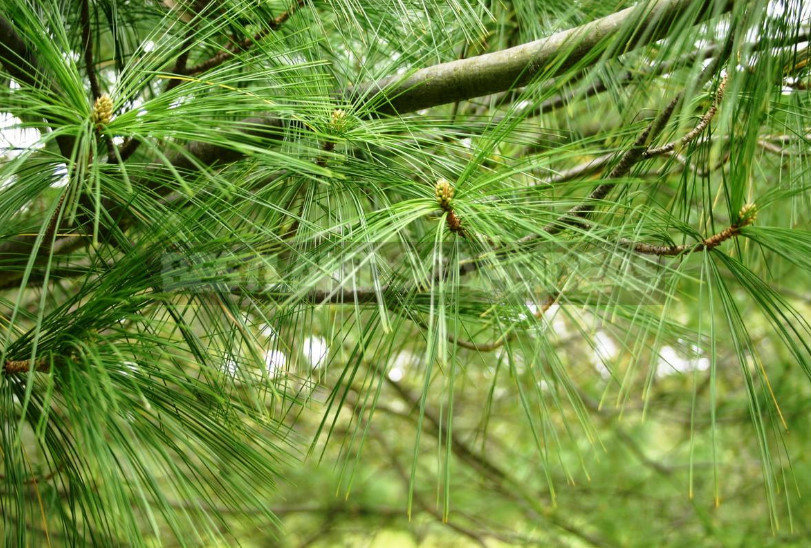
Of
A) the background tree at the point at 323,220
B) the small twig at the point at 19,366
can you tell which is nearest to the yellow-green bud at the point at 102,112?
the background tree at the point at 323,220

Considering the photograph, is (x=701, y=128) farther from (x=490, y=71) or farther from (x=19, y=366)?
(x=19, y=366)

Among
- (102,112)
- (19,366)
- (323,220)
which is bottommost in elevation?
(19,366)

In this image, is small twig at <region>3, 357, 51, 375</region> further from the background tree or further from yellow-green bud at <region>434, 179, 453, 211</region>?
yellow-green bud at <region>434, 179, 453, 211</region>

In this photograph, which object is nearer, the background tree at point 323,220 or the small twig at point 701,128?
the background tree at point 323,220

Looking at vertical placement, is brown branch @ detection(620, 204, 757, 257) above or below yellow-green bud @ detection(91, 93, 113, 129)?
above

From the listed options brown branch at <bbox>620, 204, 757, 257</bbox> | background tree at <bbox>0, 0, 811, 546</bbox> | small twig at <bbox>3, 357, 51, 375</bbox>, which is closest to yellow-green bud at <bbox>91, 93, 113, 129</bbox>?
background tree at <bbox>0, 0, 811, 546</bbox>

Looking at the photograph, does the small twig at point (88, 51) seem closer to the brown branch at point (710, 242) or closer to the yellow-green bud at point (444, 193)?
the yellow-green bud at point (444, 193)

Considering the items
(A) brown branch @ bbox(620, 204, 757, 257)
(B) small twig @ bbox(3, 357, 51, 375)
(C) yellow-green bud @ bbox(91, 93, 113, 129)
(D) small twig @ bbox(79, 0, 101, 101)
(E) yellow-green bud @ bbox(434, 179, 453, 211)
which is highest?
(D) small twig @ bbox(79, 0, 101, 101)

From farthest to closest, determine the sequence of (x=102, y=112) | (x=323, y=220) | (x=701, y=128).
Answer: (x=323, y=220) < (x=701, y=128) < (x=102, y=112)

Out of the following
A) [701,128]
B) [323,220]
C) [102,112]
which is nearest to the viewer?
[102,112]

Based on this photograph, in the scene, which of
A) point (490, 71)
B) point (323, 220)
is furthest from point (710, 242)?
point (323, 220)

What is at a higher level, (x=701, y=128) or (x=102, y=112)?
(x=701, y=128)

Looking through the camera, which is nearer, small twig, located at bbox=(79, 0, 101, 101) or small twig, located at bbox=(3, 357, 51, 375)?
small twig, located at bbox=(3, 357, 51, 375)

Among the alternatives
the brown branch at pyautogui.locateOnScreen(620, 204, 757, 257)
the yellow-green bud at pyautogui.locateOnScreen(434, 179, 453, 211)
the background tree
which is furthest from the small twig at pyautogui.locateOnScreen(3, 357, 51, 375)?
the brown branch at pyautogui.locateOnScreen(620, 204, 757, 257)
